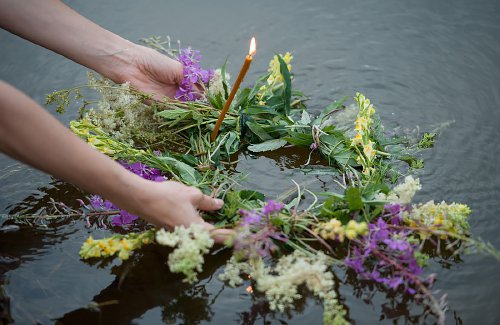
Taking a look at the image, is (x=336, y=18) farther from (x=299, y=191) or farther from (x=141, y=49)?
(x=299, y=191)

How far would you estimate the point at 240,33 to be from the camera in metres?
2.33

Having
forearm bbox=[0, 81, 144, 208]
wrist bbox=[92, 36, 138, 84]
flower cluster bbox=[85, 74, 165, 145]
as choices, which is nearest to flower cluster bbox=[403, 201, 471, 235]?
forearm bbox=[0, 81, 144, 208]

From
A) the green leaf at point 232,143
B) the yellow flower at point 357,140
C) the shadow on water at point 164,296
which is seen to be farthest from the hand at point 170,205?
the yellow flower at point 357,140

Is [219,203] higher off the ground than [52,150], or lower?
lower

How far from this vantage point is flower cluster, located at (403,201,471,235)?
1.36 m

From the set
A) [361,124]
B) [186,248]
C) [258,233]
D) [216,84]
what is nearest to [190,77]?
[216,84]

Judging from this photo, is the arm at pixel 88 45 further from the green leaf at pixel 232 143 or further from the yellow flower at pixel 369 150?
the yellow flower at pixel 369 150

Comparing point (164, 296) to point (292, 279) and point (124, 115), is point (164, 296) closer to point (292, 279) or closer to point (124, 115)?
point (292, 279)

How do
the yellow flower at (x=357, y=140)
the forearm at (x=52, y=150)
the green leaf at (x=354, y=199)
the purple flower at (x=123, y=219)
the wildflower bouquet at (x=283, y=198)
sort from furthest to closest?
1. the yellow flower at (x=357, y=140)
2. the purple flower at (x=123, y=219)
3. the green leaf at (x=354, y=199)
4. the wildflower bouquet at (x=283, y=198)
5. the forearm at (x=52, y=150)

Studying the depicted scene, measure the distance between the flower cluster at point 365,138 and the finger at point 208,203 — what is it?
436 millimetres

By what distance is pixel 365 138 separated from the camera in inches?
65.8

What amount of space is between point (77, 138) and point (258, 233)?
0.47m

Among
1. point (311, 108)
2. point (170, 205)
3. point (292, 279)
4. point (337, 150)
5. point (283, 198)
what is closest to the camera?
point (292, 279)

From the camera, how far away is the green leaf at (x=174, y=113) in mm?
1787
